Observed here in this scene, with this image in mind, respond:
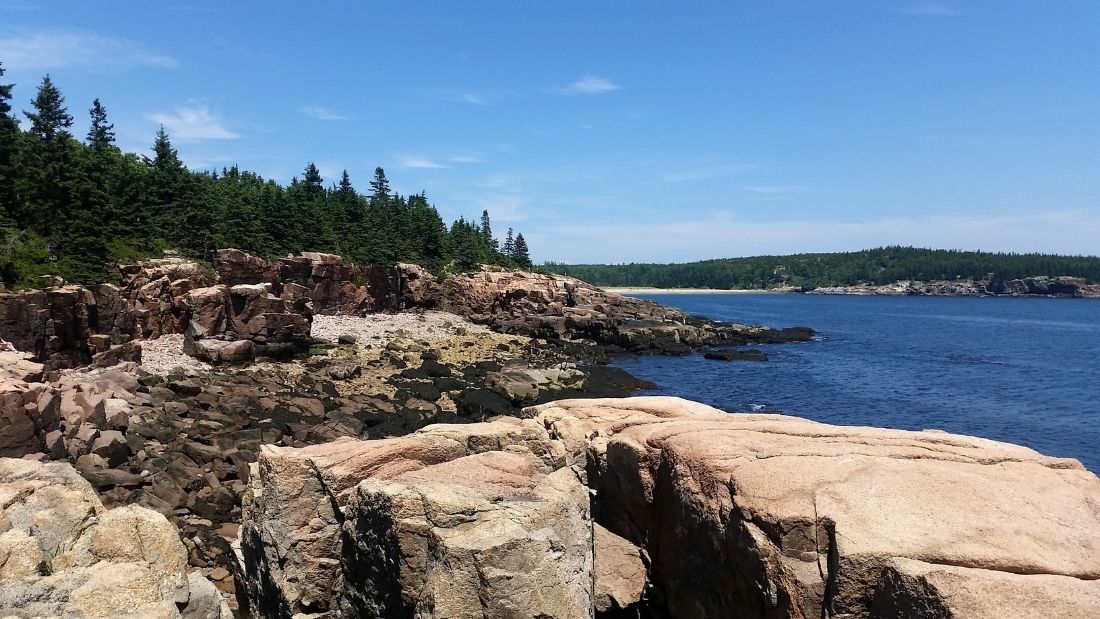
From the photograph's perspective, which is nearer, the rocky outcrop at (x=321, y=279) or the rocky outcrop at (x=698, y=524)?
the rocky outcrop at (x=698, y=524)

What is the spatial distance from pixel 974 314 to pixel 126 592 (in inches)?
6405

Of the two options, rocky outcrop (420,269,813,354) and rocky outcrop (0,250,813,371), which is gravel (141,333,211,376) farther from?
rocky outcrop (420,269,813,354)

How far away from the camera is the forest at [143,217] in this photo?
1633 inches

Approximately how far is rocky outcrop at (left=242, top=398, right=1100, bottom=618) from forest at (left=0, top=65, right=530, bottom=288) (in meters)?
35.2

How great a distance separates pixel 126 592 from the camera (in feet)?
22.2

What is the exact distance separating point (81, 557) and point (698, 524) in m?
8.58

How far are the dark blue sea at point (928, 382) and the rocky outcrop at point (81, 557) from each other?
37.9 meters

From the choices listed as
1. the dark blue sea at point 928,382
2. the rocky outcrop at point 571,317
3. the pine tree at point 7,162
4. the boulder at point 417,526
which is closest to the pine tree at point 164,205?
the pine tree at point 7,162

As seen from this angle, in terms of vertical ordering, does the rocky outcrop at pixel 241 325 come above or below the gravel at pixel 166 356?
above

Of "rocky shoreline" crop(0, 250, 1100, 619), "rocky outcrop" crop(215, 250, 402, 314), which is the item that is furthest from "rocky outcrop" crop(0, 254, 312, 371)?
"rocky shoreline" crop(0, 250, 1100, 619)

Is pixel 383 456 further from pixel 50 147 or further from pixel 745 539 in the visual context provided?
pixel 50 147

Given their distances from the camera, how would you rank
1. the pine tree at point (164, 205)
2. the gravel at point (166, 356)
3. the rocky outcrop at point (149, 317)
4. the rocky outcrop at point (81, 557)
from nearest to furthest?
the rocky outcrop at point (81, 557)
the rocky outcrop at point (149, 317)
the gravel at point (166, 356)
the pine tree at point (164, 205)

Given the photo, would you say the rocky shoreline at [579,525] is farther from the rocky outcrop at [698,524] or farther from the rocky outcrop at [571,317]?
the rocky outcrop at [571,317]

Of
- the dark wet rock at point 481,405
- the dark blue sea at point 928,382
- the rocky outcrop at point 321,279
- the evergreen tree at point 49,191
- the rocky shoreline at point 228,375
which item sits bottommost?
the dark blue sea at point 928,382
